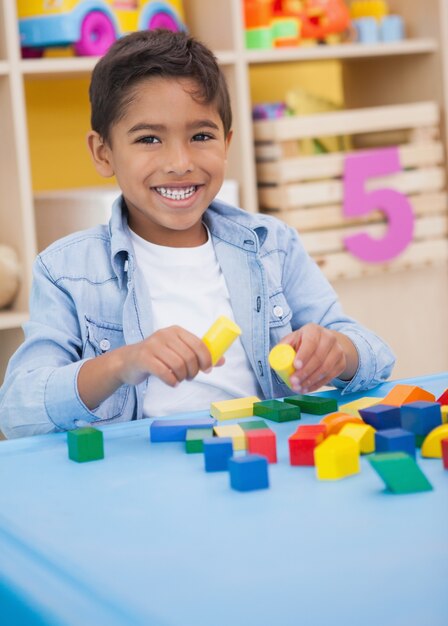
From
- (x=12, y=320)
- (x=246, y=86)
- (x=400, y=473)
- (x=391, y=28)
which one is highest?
(x=391, y=28)

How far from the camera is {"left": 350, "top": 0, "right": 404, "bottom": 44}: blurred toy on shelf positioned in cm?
236

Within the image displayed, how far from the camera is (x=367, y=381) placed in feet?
3.78

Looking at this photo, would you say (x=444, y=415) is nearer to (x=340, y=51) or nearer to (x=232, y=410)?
(x=232, y=410)

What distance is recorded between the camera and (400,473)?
712mm

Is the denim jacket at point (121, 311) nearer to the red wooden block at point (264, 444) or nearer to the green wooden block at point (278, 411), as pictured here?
the green wooden block at point (278, 411)

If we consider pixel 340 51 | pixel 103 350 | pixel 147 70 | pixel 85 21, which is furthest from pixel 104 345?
pixel 340 51

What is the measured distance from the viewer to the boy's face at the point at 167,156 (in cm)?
124

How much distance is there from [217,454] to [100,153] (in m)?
0.65

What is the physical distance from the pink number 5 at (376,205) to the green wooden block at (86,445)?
57.1 inches

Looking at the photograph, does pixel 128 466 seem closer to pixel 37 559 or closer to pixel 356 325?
pixel 37 559

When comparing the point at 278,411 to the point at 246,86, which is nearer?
the point at 278,411

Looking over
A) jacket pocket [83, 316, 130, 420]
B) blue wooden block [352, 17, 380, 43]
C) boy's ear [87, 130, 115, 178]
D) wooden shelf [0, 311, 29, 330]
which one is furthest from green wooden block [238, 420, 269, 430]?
blue wooden block [352, 17, 380, 43]

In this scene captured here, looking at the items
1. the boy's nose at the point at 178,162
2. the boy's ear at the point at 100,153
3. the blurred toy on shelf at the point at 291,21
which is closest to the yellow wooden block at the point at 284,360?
the boy's nose at the point at 178,162

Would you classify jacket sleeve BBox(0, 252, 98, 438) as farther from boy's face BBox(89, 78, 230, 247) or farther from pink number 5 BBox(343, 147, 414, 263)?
pink number 5 BBox(343, 147, 414, 263)
